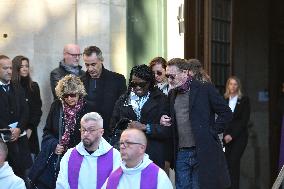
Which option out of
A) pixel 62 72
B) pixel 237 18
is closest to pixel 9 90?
pixel 62 72


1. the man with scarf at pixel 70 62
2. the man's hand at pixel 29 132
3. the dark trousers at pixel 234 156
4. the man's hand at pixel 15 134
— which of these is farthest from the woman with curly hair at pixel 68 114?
the dark trousers at pixel 234 156

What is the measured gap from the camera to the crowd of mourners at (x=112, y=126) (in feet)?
27.8

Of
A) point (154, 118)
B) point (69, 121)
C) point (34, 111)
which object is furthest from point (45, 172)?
point (34, 111)

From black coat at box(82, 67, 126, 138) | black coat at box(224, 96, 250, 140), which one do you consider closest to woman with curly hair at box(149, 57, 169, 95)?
black coat at box(82, 67, 126, 138)

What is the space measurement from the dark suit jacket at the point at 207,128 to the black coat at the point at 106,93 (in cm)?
90

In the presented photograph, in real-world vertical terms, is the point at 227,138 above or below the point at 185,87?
below

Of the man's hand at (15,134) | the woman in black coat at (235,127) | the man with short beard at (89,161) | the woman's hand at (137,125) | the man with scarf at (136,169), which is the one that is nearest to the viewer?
the man with scarf at (136,169)

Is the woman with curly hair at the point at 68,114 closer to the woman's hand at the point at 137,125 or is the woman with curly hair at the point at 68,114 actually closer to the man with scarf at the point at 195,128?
the woman's hand at the point at 137,125

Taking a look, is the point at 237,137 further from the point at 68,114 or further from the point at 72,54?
the point at 68,114

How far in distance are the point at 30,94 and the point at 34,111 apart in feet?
0.74

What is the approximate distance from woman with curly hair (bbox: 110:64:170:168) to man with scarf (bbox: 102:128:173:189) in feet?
6.33

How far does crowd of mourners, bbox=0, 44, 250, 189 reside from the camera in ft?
27.8

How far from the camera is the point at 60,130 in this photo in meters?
9.72

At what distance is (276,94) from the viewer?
52.1ft
